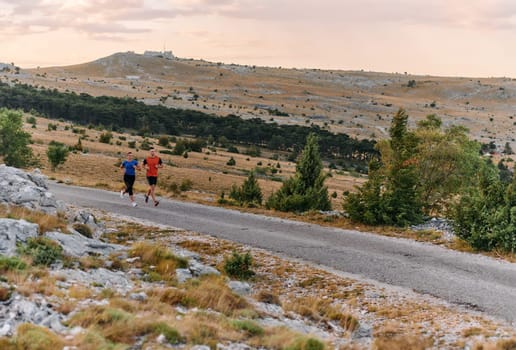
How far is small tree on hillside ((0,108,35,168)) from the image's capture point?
38094mm

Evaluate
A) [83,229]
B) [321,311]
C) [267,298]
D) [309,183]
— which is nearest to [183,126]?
[309,183]

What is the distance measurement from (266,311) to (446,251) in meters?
8.00

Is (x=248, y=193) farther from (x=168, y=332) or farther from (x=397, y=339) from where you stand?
(x=168, y=332)

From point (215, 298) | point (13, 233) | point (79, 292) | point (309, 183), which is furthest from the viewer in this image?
point (309, 183)

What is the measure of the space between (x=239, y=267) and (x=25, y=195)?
768 cm

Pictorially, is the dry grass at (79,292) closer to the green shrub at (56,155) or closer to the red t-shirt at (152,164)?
the red t-shirt at (152,164)

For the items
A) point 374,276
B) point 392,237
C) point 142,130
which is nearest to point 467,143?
Result: point 392,237

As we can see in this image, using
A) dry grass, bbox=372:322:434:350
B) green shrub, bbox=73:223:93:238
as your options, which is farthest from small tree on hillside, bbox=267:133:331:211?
dry grass, bbox=372:322:434:350

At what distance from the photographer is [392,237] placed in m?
17.9

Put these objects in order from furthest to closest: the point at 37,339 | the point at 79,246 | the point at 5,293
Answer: the point at 79,246 < the point at 5,293 < the point at 37,339

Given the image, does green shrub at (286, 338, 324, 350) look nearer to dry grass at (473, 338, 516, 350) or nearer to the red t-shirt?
dry grass at (473, 338, 516, 350)

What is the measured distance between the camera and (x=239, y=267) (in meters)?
13.4

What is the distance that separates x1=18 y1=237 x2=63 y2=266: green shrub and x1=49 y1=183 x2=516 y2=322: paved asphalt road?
671 centimetres

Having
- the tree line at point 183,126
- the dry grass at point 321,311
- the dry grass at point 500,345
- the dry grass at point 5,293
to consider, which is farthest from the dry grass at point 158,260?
the tree line at point 183,126
